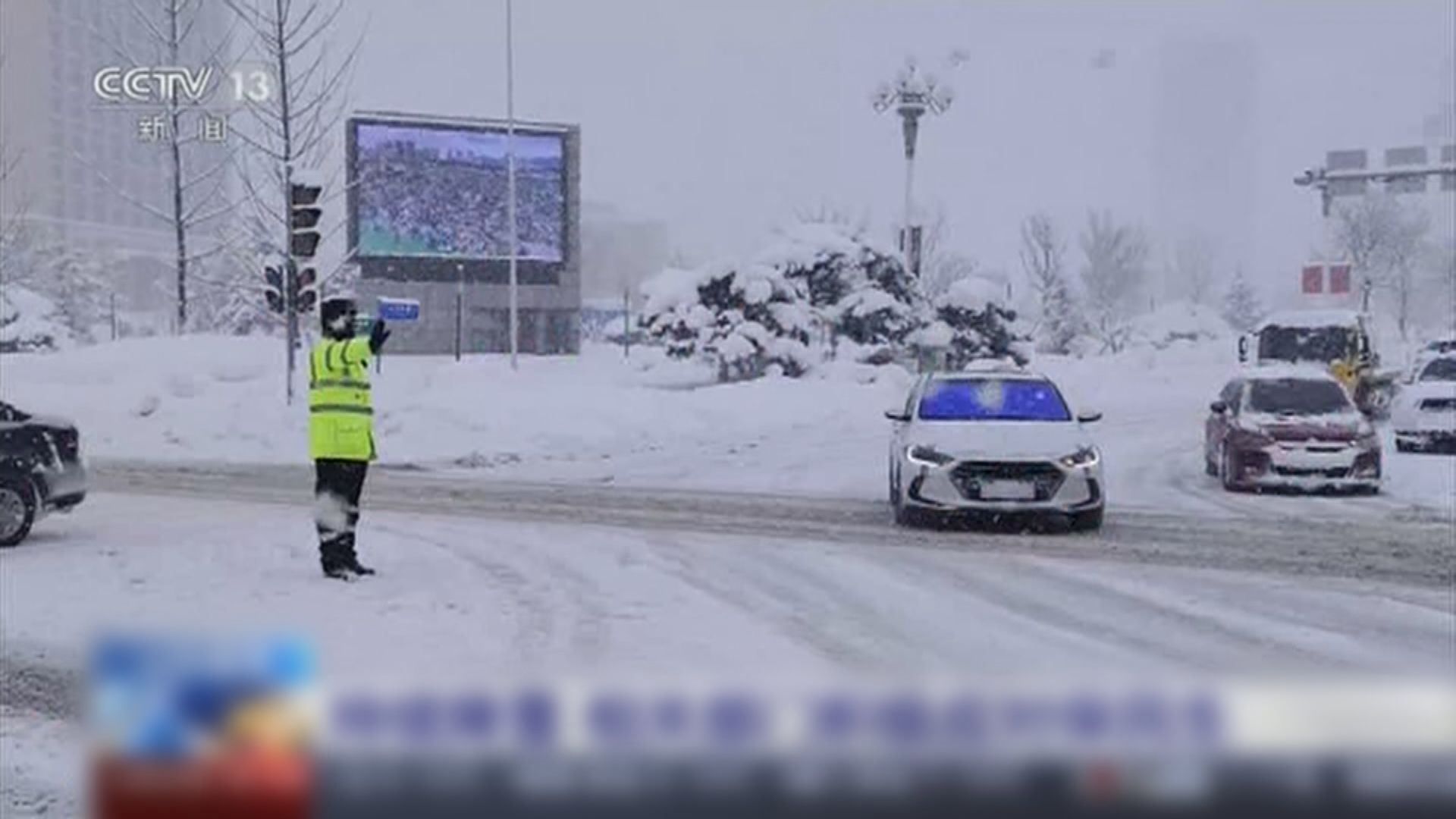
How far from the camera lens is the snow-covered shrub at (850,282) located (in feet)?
122

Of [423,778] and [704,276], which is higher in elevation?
[704,276]

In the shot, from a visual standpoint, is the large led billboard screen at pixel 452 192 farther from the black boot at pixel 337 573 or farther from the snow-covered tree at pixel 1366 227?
the black boot at pixel 337 573

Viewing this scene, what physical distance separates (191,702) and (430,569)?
32.1ft

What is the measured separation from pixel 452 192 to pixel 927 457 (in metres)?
37.1

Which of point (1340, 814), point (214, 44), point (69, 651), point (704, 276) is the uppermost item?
point (214, 44)

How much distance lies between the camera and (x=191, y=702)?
4.33 ft

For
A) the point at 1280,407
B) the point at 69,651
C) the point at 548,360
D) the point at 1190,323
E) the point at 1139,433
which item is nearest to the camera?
the point at 69,651

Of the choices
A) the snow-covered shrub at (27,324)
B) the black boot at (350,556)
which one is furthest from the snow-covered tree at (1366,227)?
the black boot at (350,556)

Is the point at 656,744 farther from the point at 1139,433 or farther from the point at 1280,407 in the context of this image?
the point at 1139,433

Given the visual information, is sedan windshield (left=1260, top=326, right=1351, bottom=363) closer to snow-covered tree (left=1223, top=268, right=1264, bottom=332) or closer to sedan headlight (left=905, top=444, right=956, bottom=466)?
sedan headlight (left=905, top=444, right=956, bottom=466)

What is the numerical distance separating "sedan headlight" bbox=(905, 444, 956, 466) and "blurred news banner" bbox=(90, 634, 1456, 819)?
1186 cm

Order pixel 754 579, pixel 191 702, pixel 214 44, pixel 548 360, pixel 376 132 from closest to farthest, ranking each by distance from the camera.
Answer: pixel 191 702
pixel 754 579
pixel 214 44
pixel 548 360
pixel 376 132

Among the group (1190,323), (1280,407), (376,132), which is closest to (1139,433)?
(1280,407)

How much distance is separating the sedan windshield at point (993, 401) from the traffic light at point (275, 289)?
11.7 m
